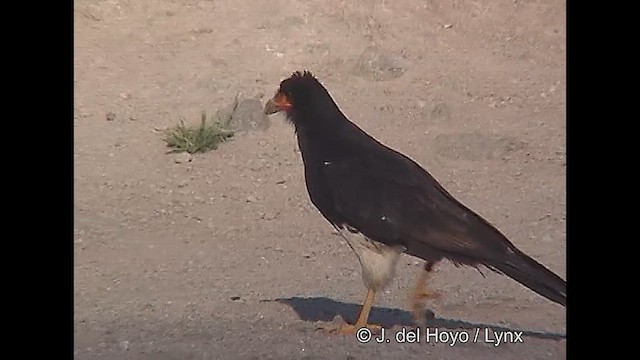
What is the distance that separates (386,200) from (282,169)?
2.56ft

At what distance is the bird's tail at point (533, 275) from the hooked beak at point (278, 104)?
3.65ft

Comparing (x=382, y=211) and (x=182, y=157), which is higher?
(x=182, y=157)

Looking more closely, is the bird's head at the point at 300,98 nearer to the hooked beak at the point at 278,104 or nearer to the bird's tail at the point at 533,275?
the hooked beak at the point at 278,104

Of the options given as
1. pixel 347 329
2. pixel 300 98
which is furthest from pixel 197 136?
pixel 347 329

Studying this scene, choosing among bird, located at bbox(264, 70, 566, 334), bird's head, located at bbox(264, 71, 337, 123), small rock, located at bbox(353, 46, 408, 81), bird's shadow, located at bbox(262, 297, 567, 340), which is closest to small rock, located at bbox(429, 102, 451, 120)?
small rock, located at bbox(353, 46, 408, 81)

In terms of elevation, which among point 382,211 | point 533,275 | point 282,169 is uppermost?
point 282,169

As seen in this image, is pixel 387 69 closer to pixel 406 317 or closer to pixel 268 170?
pixel 268 170

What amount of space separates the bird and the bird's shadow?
44 millimetres

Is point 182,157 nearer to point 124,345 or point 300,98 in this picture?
point 300,98

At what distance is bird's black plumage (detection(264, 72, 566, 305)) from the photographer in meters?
3.84

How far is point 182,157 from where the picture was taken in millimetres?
4664

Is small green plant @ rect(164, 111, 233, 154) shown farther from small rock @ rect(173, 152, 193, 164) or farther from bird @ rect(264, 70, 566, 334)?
bird @ rect(264, 70, 566, 334)

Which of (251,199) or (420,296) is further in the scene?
(251,199)
